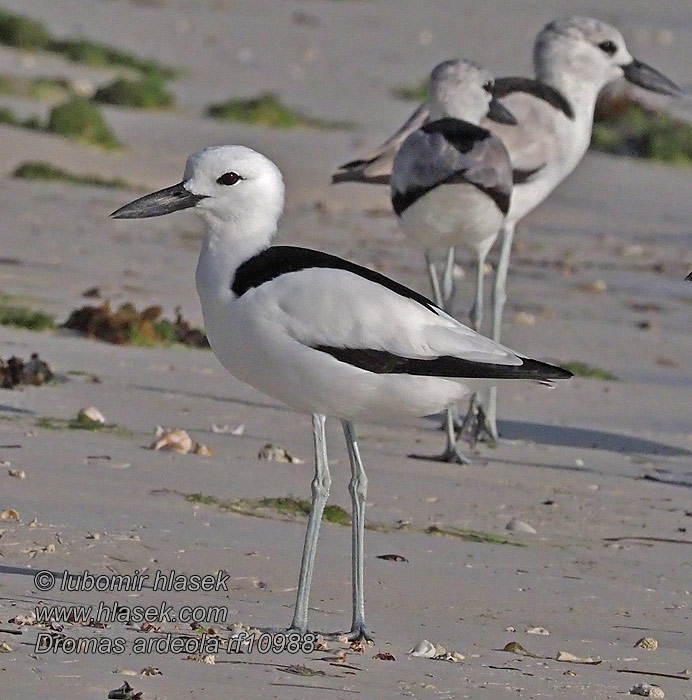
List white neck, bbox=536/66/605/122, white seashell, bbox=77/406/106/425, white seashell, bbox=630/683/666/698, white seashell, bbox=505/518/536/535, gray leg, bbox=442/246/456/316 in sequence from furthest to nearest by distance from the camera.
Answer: white neck, bbox=536/66/605/122, gray leg, bbox=442/246/456/316, white seashell, bbox=77/406/106/425, white seashell, bbox=505/518/536/535, white seashell, bbox=630/683/666/698

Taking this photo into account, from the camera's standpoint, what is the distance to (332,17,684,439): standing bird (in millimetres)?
9773

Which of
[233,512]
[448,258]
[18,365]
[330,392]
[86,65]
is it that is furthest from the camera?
[86,65]

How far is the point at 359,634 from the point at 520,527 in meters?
1.86

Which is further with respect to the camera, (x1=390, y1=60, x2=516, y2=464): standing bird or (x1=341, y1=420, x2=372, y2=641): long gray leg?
(x1=390, y1=60, x2=516, y2=464): standing bird

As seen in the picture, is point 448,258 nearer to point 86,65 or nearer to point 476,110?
point 476,110

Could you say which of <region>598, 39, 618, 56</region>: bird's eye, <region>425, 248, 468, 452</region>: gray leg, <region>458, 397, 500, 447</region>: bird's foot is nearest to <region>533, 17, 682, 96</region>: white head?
<region>598, 39, 618, 56</region>: bird's eye

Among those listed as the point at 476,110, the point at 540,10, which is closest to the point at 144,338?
the point at 476,110

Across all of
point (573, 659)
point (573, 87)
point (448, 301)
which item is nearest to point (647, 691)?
point (573, 659)

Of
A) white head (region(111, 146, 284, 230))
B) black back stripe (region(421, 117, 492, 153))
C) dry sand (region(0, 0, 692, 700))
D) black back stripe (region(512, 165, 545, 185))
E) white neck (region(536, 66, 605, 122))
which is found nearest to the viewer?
dry sand (region(0, 0, 692, 700))

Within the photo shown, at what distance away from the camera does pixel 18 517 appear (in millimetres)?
5746

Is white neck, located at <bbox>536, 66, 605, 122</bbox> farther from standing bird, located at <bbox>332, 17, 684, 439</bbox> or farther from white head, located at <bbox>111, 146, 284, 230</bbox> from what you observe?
white head, located at <bbox>111, 146, 284, 230</bbox>

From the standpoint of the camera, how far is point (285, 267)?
5336 millimetres

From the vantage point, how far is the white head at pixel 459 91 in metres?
9.13

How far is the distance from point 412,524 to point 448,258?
267 cm
